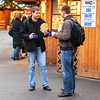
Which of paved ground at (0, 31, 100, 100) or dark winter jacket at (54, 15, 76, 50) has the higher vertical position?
dark winter jacket at (54, 15, 76, 50)

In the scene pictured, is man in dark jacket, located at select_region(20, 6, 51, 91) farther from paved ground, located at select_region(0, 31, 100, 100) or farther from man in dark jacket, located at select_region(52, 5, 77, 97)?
man in dark jacket, located at select_region(52, 5, 77, 97)

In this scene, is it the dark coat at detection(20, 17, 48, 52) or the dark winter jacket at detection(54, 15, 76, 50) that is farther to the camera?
the dark coat at detection(20, 17, 48, 52)

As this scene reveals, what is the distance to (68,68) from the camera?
18.8ft

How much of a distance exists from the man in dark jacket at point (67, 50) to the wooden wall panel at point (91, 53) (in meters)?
1.87

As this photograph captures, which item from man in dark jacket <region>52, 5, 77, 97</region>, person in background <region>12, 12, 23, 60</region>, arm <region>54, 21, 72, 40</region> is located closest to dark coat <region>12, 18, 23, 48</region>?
person in background <region>12, 12, 23, 60</region>

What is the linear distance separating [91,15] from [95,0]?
0.40 metres

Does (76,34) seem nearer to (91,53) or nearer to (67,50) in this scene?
(67,50)

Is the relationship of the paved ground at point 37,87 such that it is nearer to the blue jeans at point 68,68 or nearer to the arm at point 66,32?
the blue jeans at point 68,68

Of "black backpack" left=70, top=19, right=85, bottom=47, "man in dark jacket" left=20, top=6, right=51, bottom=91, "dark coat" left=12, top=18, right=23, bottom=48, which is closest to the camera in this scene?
"black backpack" left=70, top=19, right=85, bottom=47

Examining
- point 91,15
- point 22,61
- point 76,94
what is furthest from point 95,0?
point 22,61

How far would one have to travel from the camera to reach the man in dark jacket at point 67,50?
544 cm

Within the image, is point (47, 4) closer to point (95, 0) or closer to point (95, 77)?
point (95, 0)

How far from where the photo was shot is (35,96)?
5.88 metres

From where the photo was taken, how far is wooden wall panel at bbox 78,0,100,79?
7464 millimetres
